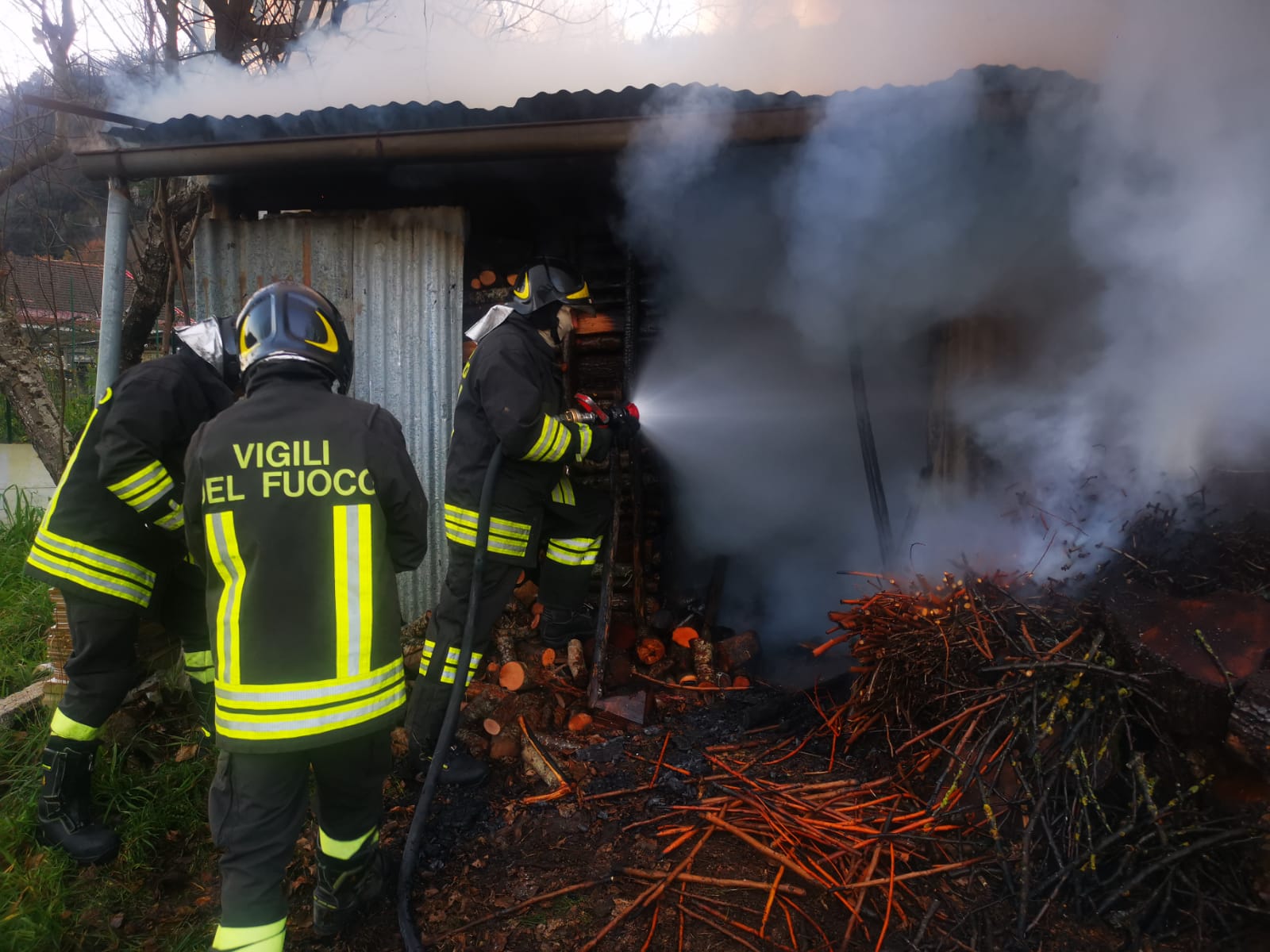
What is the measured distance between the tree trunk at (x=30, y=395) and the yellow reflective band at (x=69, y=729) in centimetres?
421

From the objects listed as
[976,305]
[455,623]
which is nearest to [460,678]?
[455,623]

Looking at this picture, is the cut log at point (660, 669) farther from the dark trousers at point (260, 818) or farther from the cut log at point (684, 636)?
the dark trousers at point (260, 818)

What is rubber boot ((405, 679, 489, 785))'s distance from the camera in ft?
10.6

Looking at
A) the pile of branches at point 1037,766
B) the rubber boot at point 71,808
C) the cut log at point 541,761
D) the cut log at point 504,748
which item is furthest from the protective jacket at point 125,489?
the pile of branches at point 1037,766

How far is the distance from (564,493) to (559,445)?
1.47ft

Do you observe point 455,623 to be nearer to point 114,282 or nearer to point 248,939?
point 248,939

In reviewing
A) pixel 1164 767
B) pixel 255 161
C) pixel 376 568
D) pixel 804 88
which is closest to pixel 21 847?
pixel 376 568

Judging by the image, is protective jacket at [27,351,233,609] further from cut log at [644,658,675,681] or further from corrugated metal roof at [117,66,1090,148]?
cut log at [644,658,675,681]

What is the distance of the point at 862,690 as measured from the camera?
3334mm

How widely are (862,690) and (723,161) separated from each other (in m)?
3.10

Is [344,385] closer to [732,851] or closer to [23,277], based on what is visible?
[732,851]

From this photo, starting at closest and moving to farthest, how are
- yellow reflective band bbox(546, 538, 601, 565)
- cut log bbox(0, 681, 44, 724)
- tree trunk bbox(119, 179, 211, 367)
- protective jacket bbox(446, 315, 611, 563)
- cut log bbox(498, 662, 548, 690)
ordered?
protective jacket bbox(446, 315, 611, 563) → cut log bbox(0, 681, 44, 724) → yellow reflective band bbox(546, 538, 601, 565) → cut log bbox(498, 662, 548, 690) → tree trunk bbox(119, 179, 211, 367)

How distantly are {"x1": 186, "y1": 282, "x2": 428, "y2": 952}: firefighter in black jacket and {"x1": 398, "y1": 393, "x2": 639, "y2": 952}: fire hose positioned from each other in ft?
1.54

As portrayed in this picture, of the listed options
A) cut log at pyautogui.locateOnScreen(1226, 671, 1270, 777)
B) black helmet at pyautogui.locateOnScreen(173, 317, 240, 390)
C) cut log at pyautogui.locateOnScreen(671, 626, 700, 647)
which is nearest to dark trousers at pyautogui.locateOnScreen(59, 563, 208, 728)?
black helmet at pyautogui.locateOnScreen(173, 317, 240, 390)
